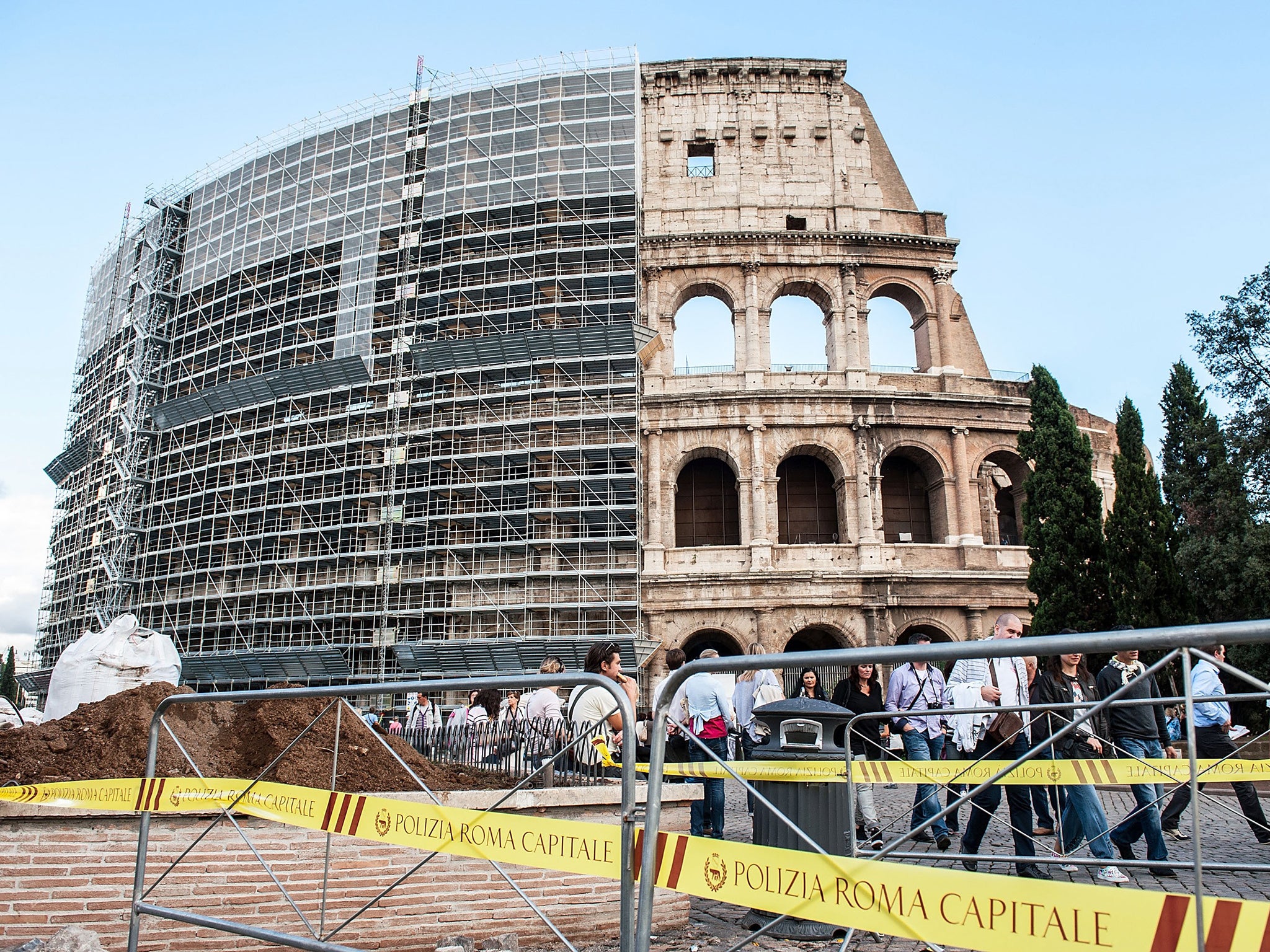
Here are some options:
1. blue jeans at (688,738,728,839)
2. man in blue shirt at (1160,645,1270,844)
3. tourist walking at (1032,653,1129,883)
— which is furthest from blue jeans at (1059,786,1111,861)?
blue jeans at (688,738,728,839)

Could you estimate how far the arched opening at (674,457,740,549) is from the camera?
22.9 m

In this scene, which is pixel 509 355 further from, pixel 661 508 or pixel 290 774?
pixel 290 774

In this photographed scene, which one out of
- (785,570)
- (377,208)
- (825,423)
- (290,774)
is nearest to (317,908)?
(290,774)

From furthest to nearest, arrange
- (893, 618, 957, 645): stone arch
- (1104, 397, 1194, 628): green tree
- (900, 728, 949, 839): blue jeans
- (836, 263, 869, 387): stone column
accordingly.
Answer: (836, 263, 869, 387): stone column
(893, 618, 957, 645): stone arch
(1104, 397, 1194, 628): green tree
(900, 728, 949, 839): blue jeans

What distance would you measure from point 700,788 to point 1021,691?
8.81 ft

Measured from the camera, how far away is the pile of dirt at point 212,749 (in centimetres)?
570

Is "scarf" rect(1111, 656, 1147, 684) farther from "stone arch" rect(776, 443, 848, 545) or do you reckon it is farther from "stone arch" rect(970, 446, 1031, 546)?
"stone arch" rect(776, 443, 848, 545)

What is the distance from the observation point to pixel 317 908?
15.5 feet

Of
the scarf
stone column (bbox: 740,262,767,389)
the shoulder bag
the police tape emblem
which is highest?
stone column (bbox: 740,262,767,389)

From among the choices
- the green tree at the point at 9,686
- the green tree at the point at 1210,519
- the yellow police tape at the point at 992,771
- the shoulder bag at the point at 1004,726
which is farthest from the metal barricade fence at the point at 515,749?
the green tree at the point at 9,686

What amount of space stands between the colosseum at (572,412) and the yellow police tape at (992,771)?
14527 millimetres

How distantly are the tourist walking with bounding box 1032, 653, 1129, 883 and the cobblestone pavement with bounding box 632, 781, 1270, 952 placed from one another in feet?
0.55

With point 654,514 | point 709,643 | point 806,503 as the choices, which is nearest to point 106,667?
point 654,514

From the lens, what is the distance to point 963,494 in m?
21.7
